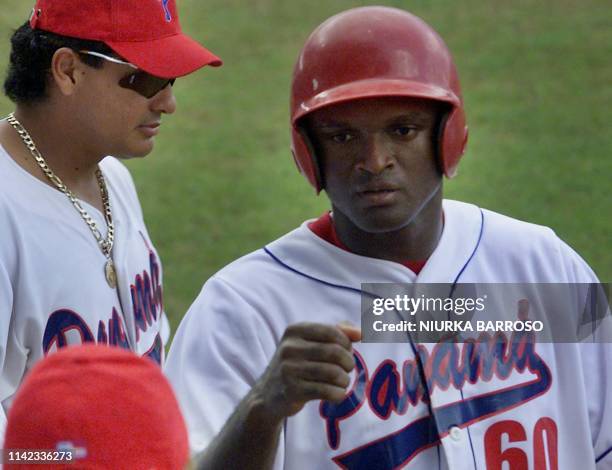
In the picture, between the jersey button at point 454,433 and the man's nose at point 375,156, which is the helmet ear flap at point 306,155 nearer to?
the man's nose at point 375,156

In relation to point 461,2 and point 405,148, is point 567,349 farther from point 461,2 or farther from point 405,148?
point 461,2

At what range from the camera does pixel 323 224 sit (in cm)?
352

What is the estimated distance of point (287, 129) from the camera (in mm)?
10523

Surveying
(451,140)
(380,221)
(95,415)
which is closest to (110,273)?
(380,221)

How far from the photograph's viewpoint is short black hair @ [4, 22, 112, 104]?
4.18 m

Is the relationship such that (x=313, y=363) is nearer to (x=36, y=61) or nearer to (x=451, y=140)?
(x=451, y=140)

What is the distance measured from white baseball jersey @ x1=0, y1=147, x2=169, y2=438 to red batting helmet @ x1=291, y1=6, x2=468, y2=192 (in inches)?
35.1

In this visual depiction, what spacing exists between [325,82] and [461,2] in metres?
9.60

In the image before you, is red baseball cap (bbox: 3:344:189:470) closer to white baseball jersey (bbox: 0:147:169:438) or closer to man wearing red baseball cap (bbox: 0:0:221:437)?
white baseball jersey (bbox: 0:147:169:438)

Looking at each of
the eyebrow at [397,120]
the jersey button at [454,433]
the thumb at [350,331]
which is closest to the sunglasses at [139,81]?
the eyebrow at [397,120]

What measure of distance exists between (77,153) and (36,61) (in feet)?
0.99

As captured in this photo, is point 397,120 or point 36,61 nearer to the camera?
point 397,120

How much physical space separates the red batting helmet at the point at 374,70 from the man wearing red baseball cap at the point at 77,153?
33.8 inches

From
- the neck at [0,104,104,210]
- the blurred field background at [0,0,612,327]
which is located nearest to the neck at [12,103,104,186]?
the neck at [0,104,104,210]
